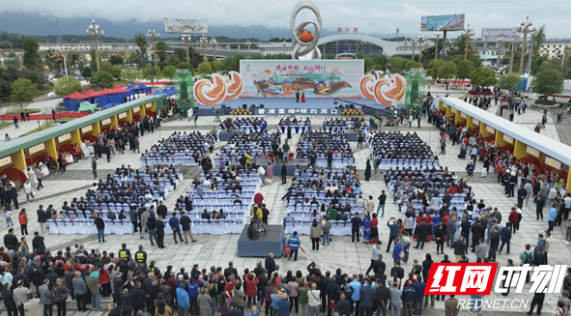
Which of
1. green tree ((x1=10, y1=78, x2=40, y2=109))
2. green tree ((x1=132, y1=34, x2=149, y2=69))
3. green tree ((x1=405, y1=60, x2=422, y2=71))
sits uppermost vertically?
green tree ((x1=132, y1=34, x2=149, y2=69))

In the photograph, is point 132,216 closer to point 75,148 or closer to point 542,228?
point 75,148

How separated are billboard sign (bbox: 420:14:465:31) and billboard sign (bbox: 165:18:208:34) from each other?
63.9m

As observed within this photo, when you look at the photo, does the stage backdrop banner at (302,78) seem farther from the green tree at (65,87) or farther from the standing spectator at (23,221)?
the standing spectator at (23,221)

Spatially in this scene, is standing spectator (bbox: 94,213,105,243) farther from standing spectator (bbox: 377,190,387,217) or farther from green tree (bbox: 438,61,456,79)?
green tree (bbox: 438,61,456,79)

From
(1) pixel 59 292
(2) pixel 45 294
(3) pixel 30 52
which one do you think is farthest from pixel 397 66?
(2) pixel 45 294

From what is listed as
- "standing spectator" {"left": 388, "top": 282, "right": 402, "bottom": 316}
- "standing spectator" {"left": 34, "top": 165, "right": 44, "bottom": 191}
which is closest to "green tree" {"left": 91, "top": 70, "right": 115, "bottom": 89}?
"standing spectator" {"left": 34, "top": 165, "right": 44, "bottom": 191}

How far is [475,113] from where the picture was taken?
2598 cm

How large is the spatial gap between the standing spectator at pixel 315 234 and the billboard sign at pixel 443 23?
10122 cm

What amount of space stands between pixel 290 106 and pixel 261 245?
96.1 feet

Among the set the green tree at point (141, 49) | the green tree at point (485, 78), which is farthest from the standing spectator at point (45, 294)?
the green tree at point (141, 49)

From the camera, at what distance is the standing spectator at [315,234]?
12.0m

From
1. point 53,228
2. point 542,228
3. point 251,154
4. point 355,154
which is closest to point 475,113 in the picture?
point 355,154

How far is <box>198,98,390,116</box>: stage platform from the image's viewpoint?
3822 cm

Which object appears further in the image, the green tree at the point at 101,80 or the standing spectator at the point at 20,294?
the green tree at the point at 101,80
